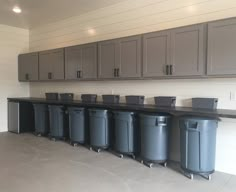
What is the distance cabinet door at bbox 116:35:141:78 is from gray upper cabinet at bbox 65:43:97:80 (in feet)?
2.33

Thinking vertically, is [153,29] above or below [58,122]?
above

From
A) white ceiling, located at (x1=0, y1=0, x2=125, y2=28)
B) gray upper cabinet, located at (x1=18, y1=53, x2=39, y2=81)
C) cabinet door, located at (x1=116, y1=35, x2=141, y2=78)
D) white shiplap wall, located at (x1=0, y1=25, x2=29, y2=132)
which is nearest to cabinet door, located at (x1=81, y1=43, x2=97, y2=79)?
cabinet door, located at (x1=116, y1=35, x2=141, y2=78)

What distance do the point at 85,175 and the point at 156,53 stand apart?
2352 mm

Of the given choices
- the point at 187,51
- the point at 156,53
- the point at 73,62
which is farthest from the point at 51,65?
the point at 187,51

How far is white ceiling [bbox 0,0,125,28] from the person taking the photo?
4.93 meters

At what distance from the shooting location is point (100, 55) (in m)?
4.95

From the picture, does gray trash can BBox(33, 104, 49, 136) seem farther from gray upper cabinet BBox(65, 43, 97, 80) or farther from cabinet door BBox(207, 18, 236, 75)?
cabinet door BBox(207, 18, 236, 75)

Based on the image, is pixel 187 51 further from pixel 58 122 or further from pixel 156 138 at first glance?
pixel 58 122

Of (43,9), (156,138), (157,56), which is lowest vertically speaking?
(156,138)

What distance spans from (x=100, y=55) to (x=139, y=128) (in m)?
1.80

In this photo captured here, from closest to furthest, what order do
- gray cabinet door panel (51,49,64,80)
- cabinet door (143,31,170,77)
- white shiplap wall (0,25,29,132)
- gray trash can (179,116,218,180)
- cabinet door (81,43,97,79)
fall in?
gray trash can (179,116,218,180) < cabinet door (143,31,170,77) < cabinet door (81,43,97,79) < gray cabinet door panel (51,49,64,80) < white shiplap wall (0,25,29,132)

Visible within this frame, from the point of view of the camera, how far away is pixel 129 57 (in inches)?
175

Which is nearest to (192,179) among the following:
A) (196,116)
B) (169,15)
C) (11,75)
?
(196,116)

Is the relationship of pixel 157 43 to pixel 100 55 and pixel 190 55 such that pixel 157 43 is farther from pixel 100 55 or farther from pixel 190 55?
pixel 100 55
